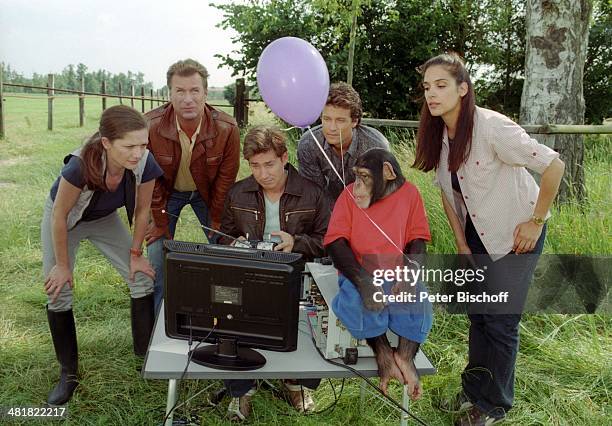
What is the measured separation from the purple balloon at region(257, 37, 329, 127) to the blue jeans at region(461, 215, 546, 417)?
2.94 feet

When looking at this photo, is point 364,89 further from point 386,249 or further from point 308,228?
point 386,249

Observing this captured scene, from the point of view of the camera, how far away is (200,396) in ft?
9.32

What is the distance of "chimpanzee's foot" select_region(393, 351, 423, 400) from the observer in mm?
2094

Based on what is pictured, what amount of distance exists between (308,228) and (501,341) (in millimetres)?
977

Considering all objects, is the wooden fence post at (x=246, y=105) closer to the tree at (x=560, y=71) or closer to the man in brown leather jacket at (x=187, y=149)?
the tree at (x=560, y=71)

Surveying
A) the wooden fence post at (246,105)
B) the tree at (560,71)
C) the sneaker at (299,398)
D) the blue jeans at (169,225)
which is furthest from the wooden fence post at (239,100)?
the sneaker at (299,398)

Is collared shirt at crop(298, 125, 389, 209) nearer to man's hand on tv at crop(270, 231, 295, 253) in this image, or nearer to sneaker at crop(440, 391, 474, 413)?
man's hand on tv at crop(270, 231, 295, 253)

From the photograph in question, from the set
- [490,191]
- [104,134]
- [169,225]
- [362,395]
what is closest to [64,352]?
[169,225]

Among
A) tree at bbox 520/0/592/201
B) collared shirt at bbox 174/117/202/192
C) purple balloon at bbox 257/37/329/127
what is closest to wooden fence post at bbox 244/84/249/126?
tree at bbox 520/0/592/201

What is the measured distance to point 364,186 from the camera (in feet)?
7.06

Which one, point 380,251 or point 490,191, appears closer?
point 380,251

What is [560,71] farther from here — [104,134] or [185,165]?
[104,134]

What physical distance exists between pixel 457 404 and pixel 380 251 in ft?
3.61

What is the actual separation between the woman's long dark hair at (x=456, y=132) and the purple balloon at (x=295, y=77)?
517 millimetres
